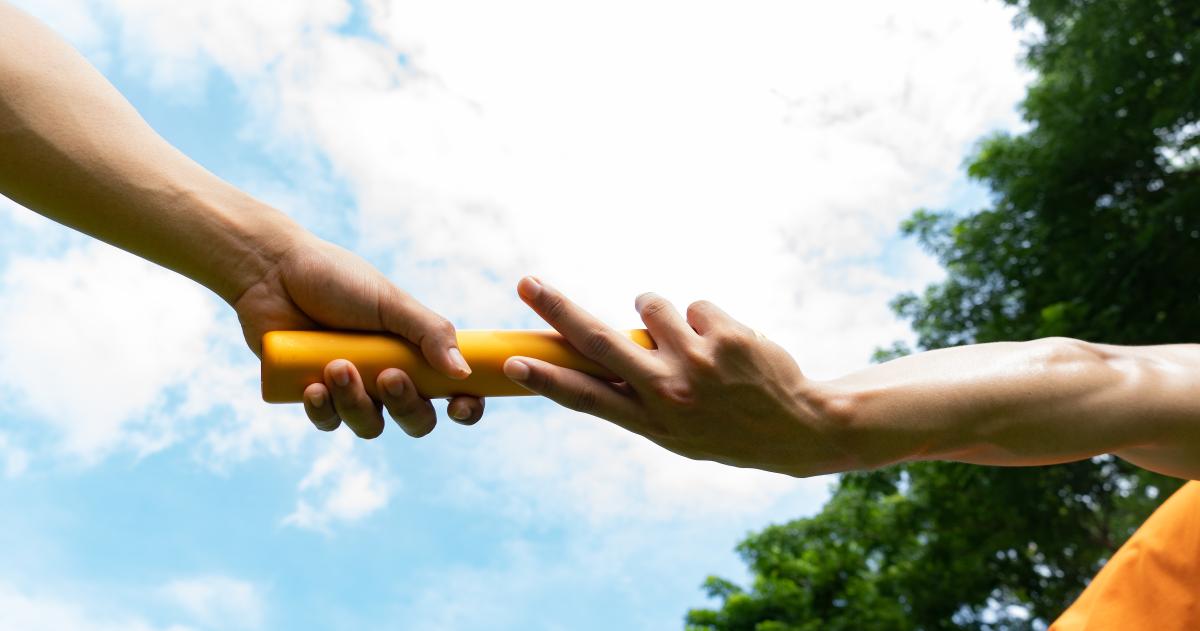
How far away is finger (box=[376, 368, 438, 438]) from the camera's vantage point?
7.27 feet

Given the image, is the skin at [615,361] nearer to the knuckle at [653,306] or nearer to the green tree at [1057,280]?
the knuckle at [653,306]

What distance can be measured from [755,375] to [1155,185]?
10.3 m

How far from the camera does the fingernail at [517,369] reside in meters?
2.07

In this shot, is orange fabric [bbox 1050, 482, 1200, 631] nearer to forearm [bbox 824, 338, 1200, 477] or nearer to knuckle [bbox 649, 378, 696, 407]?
forearm [bbox 824, 338, 1200, 477]

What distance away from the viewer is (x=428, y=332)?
2.17 meters

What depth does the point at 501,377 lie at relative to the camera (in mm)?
2236

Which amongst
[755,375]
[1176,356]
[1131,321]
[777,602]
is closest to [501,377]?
[755,375]

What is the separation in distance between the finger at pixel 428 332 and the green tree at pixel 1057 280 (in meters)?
8.34

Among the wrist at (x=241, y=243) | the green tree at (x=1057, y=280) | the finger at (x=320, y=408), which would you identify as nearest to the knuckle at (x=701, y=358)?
the finger at (x=320, y=408)

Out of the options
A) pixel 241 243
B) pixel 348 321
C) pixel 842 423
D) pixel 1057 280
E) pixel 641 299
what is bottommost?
pixel 842 423

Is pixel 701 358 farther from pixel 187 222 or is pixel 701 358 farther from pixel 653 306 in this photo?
pixel 187 222

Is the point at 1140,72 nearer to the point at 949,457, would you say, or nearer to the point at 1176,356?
the point at 1176,356

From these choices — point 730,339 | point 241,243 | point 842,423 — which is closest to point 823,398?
point 842,423

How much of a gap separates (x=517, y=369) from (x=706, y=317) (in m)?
0.41
